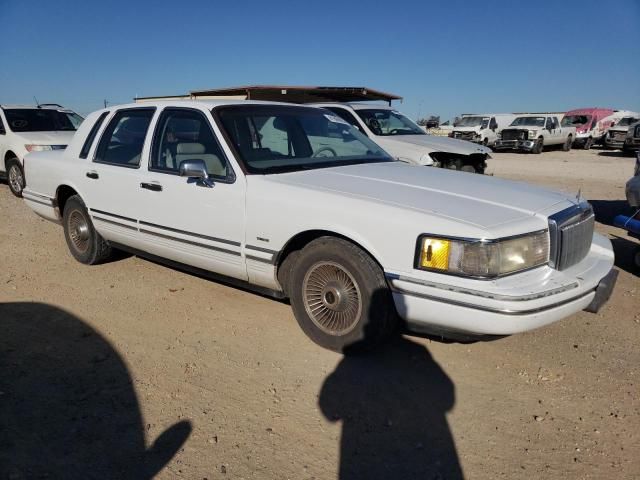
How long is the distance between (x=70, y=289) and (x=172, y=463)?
2.78 meters

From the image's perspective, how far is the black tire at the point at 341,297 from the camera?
3115 mm

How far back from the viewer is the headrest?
4008 mm

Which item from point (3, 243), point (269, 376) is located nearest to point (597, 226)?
point (269, 376)

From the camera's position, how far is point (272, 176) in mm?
3611

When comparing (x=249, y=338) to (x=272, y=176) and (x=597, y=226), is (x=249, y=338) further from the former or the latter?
(x=597, y=226)

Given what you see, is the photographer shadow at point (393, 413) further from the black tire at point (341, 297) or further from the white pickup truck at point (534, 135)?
the white pickup truck at point (534, 135)

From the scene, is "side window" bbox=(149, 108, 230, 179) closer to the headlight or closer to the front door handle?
the front door handle

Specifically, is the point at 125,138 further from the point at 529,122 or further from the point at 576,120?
the point at 576,120

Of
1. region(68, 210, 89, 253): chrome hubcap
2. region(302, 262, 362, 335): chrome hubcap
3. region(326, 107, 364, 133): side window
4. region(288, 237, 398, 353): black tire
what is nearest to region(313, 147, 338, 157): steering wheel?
region(288, 237, 398, 353): black tire

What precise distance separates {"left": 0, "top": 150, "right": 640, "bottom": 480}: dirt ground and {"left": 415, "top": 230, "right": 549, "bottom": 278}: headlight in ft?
2.51

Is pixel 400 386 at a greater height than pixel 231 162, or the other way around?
pixel 231 162

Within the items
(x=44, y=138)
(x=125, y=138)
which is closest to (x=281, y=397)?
(x=125, y=138)

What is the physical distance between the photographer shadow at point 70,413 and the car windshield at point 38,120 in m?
7.53

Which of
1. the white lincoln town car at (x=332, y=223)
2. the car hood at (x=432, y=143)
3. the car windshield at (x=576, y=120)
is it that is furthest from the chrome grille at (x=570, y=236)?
the car windshield at (x=576, y=120)
